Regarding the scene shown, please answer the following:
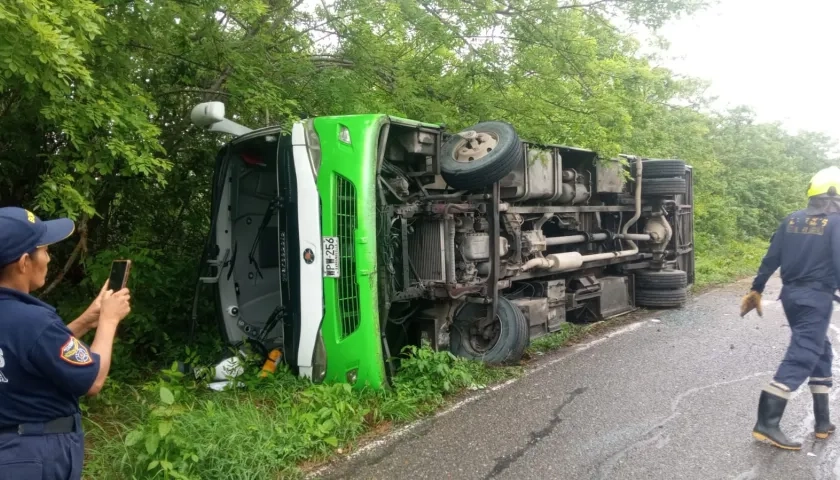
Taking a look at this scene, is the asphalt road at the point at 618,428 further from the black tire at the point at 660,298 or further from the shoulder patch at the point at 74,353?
the black tire at the point at 660,298

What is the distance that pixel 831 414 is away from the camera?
170 inches

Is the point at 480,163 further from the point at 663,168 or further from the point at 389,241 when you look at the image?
the point at 663,168

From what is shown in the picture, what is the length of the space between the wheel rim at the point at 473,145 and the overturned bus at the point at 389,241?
0.04 ft

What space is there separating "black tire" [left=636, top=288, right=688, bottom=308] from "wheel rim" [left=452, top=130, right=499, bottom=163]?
447cm

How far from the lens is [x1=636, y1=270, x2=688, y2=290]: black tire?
866 cm

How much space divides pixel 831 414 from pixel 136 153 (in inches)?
207

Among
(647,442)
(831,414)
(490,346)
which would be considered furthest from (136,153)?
(831,414)

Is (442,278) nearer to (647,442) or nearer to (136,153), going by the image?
(647,442)

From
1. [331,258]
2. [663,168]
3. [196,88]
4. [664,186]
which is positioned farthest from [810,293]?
[196,88]

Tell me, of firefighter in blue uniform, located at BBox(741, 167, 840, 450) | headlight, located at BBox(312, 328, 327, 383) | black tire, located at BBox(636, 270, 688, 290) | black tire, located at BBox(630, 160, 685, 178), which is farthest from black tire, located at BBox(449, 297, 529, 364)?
black tire, located at BBox(630, 160, 685, 178)

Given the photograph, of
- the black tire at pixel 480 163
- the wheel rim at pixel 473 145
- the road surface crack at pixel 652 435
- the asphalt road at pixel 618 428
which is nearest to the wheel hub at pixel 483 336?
the asphalt road at pixel 618 428

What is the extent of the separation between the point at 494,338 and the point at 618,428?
1782mm

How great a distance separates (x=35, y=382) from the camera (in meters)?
1.92

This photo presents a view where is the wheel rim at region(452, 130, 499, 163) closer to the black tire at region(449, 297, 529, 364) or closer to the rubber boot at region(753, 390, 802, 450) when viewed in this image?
the black tire at region(449, 297, 529, 364)
